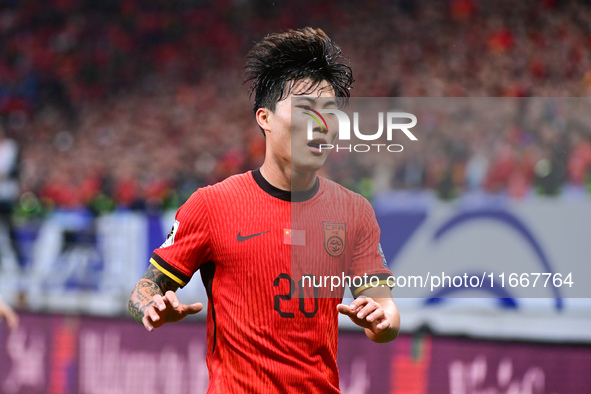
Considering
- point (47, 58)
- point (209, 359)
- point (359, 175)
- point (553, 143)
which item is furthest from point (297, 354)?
point (47, 58)

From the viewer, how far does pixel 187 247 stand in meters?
2.44

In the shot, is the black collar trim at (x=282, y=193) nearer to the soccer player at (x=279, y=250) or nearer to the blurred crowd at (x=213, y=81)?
the soccer player at (x=279, y=250)

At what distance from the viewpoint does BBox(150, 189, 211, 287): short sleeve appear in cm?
244

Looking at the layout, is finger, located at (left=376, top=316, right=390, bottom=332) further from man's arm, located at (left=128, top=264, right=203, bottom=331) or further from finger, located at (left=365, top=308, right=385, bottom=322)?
man's arm, located at (left=128, top=264, right=203, bottom=331)

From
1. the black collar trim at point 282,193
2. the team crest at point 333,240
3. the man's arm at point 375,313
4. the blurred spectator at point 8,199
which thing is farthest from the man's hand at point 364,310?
the blurred spectator at point 8,199

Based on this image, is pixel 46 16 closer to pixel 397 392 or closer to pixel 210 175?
pixel 210 175

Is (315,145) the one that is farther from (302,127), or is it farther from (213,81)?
(213,81)

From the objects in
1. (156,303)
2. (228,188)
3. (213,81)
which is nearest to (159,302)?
(156,303)

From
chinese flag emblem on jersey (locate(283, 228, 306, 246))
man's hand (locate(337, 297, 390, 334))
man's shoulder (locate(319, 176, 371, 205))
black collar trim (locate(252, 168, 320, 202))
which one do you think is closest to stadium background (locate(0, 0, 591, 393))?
man's shoulder (locate(319, 176, 371, 205))

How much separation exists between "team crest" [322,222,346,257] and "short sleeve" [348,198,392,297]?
63mm

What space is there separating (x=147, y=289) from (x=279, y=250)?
48cm

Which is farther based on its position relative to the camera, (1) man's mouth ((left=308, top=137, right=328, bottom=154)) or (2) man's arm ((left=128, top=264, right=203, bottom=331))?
(1) man's mouth ((left=308, top=137, right=328, bottom=154))

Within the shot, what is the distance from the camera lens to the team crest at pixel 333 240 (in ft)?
8.29

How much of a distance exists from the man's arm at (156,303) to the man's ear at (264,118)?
65 centimetres
